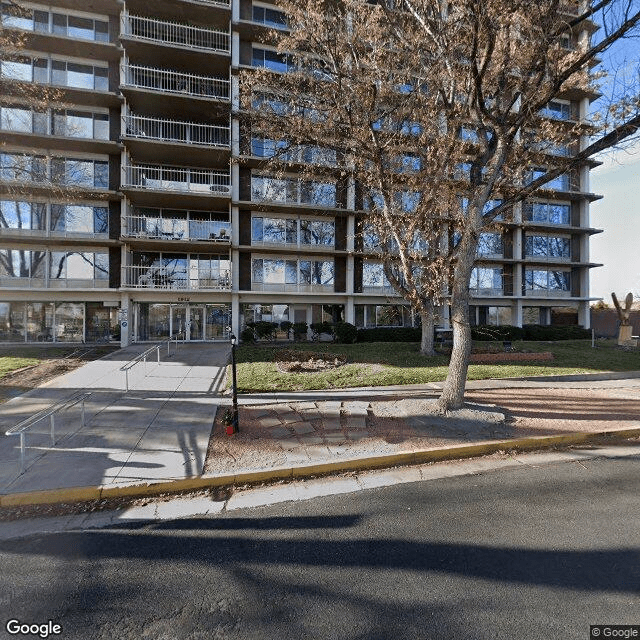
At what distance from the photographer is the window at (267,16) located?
66.4 ft

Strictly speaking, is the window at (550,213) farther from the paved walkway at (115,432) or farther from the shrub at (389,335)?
the paved walkway at (115,432)

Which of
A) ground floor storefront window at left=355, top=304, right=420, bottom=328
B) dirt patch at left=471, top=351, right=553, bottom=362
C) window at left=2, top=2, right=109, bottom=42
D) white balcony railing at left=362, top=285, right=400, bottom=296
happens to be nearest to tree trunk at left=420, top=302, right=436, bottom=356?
dirt patch at left=471, top=351, right=553, bottom=362

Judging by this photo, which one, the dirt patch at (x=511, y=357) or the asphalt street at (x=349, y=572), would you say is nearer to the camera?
the asphalt street at (x=349, y=572)

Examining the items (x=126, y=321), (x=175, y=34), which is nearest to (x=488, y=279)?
(x=126, y=321)

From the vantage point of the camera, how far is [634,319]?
28.0 meters

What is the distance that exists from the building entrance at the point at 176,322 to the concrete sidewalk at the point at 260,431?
1001cm

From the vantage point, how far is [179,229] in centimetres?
1941

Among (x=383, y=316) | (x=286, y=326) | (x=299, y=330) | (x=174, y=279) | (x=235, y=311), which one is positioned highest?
(x=174, y=279)

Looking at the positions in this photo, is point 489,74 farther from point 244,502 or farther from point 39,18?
point 39,18

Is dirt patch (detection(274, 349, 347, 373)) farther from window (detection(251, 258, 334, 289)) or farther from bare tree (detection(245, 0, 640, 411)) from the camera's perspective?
window (detection(251, 258, 334, 289))

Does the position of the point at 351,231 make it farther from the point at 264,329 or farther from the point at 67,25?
the point at 67,25

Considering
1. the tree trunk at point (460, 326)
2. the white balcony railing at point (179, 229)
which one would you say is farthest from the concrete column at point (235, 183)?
the tree trunk at point (460, 326)

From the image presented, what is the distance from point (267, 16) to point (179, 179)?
1111 cm

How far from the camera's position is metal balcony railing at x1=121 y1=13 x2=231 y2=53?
1794cm
